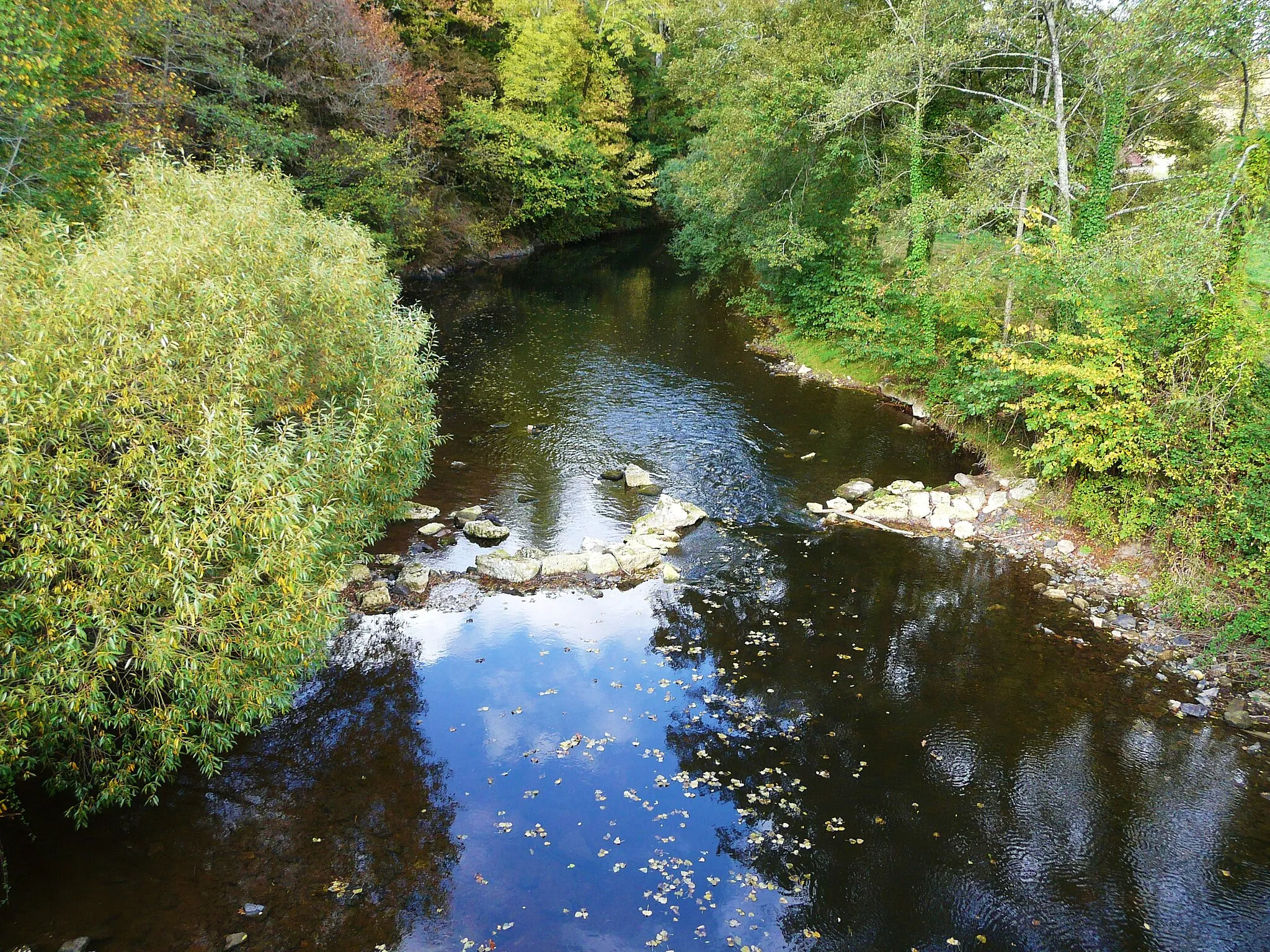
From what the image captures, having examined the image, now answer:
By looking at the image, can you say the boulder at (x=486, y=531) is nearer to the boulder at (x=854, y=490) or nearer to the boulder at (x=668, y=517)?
the boulder at (x=668, y=517)

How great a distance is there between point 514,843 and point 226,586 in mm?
5524

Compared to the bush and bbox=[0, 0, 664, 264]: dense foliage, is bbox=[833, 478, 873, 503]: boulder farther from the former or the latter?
bbox=[0, 0, 664, 264]: dense foliage

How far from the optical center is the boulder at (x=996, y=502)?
798 inches

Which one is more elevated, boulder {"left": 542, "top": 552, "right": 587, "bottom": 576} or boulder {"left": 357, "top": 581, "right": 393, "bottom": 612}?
boulder {"left": 542, "top": 552, "right": 587, "bottom": 576}

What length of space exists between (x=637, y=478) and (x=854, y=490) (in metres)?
6.58

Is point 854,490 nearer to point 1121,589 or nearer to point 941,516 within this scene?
point 941,516

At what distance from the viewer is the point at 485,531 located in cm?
1942

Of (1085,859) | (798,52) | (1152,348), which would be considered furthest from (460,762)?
(798,52)

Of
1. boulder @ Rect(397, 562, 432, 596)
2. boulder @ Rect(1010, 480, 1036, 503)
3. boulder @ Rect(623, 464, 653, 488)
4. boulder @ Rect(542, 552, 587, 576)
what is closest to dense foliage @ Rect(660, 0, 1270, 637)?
boulder @ Rect(1010, 480, 1036, 503)

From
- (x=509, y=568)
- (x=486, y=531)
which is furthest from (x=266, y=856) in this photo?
(x=486, y=531)

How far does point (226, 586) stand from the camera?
31.6 feet

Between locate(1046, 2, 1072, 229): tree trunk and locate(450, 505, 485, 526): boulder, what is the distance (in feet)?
59.9

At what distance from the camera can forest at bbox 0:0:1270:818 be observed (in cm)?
917

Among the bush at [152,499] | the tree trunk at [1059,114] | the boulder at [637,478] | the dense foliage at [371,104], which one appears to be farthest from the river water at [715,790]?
the dense foliage at [371,104]
